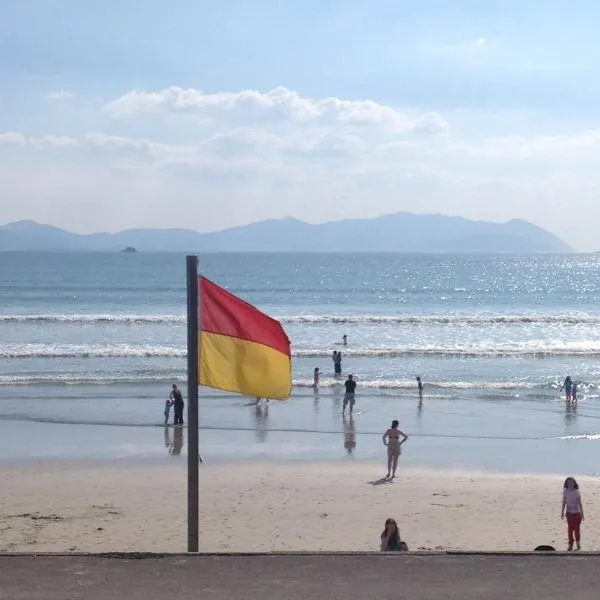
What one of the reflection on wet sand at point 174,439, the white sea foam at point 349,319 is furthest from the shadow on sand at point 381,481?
the white sea foam at point 349,319

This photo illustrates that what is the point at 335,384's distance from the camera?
35.2 metres

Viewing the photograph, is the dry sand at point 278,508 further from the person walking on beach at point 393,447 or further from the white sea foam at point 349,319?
the white sea foam at point 349,319

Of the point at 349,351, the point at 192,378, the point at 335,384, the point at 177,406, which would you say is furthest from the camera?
the point at 349,351

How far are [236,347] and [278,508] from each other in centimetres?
764

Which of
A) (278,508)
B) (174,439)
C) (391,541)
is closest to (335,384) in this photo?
(174,439)

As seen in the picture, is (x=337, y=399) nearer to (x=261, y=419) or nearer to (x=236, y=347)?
(x=261, y=419)

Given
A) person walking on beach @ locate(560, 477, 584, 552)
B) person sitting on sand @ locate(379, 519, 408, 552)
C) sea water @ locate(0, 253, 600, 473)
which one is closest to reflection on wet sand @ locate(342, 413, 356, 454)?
sea water @ locate(0, 253, 600, 473)

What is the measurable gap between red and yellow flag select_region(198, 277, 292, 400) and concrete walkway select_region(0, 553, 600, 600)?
1.81 m

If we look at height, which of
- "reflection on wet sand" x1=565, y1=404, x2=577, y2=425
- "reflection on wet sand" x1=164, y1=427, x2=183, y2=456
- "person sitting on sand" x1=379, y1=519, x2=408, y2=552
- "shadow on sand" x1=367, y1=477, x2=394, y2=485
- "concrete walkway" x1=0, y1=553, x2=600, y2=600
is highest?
"concrete walkway" x1=0, y1=553, x2=600, y2=600

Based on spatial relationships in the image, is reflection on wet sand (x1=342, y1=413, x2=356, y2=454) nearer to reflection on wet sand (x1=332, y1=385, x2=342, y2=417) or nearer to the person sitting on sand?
reflection on wet sand (x1=332, y1=385, x2=342, y2=417)

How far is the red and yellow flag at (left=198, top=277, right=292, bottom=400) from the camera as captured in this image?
33.0 feet

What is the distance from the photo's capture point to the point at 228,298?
10.1 metres

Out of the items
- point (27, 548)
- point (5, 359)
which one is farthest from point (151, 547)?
point (5, 359)

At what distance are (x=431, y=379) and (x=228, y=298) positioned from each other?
2822cm
